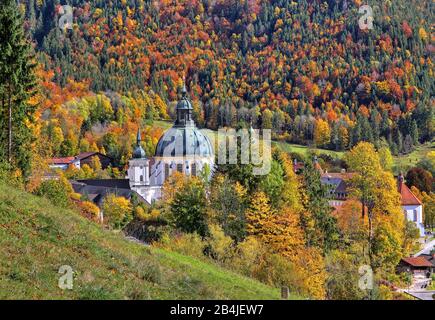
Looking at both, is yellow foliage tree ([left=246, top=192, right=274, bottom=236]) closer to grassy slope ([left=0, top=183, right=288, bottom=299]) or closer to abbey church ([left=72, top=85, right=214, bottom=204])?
grassy slope ([left=0, top=183, right=288, bottom=299])

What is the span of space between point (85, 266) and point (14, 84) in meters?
21.1

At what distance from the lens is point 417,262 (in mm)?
63000

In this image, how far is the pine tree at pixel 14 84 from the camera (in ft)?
121

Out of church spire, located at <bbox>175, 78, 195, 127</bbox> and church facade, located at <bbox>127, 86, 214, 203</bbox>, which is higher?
church spire, located at <bbox>175, 78, 195, 127</bbox>

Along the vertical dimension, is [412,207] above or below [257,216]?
below

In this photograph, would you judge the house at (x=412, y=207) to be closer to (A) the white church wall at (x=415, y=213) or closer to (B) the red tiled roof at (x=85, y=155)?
(A) the white church wall at (x=415, y=213)


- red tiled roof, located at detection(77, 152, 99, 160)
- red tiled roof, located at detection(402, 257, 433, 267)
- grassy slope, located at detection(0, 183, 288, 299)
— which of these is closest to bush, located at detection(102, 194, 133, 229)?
red tiled roof, located at detection(402, 257, 433, 267)

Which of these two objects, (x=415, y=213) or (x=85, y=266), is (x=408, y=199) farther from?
(x=85, y=266)

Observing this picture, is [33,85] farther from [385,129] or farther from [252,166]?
[385,129]

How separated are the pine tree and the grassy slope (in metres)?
14.5

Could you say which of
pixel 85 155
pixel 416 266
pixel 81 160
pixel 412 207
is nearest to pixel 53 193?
pixel 416 266

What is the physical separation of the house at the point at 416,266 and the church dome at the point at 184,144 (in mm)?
51212

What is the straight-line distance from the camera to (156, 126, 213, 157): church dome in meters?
110
